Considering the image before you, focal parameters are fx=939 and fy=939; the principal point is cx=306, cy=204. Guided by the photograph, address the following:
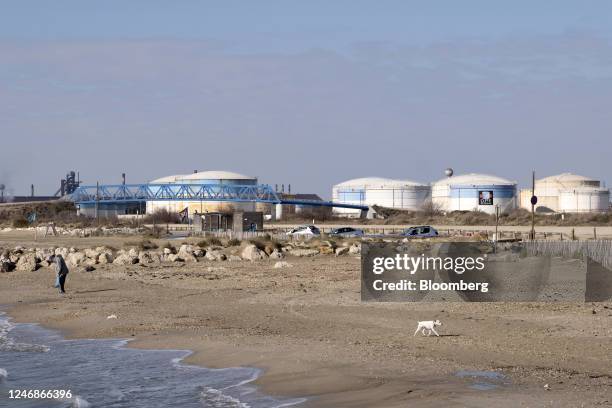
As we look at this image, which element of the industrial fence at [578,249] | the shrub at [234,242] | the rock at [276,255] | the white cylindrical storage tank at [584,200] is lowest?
the rock at [276,255]

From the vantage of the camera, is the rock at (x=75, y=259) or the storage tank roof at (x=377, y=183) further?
the storage tank roof at (x=377, y=183)

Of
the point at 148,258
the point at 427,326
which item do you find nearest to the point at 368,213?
the point at 148,258

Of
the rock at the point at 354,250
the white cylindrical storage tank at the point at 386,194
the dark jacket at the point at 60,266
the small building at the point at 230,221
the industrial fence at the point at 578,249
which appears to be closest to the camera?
the industrial fence at the point at 578,249

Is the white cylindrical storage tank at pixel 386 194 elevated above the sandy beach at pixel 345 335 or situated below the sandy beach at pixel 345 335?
above

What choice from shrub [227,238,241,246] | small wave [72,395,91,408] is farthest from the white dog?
shrub [227,238,241,246]

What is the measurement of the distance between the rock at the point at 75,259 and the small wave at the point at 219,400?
29.7m

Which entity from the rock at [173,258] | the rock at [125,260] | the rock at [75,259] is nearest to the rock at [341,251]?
the rock at [173,258]

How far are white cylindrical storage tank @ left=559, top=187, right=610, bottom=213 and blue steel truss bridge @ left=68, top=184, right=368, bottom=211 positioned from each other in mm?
27593

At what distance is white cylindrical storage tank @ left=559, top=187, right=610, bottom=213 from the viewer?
12825 centimetres

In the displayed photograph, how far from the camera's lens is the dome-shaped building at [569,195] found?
12862 centimetres

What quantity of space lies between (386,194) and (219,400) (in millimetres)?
123823

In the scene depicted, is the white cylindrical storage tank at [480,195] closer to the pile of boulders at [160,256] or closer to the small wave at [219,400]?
the pile of boulders at [160,256]

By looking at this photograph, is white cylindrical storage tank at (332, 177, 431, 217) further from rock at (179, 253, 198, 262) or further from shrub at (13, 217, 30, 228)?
rock at (179, 253, 198, 262)

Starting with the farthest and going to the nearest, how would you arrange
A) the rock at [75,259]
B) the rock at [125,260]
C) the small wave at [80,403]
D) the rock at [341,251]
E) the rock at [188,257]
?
1. the rock at [341,251]
2. the rock at [188,257]
3. the rock at [75,259]
4. the rock at [125,260]
5. the small wave at [80,403]
